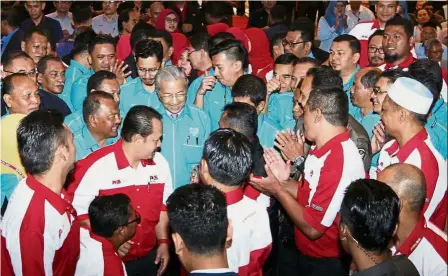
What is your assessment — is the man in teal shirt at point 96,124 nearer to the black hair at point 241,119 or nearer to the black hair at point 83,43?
the black hair at point 241,119

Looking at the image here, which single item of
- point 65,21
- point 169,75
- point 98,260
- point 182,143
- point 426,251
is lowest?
point 98,260

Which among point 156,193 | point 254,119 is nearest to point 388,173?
point 254,119

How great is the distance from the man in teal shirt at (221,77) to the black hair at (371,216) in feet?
8.51

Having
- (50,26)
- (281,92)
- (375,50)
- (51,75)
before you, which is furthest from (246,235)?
(50,26)

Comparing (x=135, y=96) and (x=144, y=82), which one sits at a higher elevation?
(x=144, y=82)

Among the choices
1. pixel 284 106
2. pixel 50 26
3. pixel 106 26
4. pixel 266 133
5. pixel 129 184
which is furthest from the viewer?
pixel 106 26

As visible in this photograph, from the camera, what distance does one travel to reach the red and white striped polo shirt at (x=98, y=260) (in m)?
2.93

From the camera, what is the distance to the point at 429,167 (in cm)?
345

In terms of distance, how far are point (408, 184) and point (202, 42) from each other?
3.62 m

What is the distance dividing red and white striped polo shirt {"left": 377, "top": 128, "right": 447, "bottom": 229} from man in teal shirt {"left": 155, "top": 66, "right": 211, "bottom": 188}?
1.46m

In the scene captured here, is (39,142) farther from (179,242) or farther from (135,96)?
(135,96)

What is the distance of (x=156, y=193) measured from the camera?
366 cm

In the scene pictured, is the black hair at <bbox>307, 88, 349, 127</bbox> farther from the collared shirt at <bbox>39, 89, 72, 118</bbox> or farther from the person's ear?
the collared shirt at <bbox>39, 89, 72, 118</bbox>

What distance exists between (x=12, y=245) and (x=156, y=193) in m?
1.14
